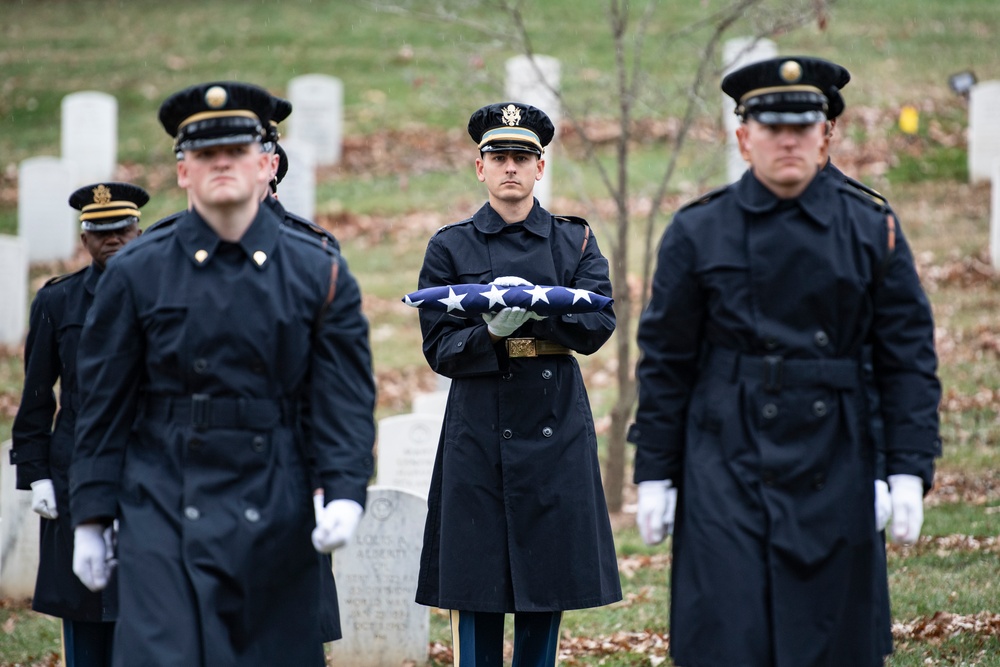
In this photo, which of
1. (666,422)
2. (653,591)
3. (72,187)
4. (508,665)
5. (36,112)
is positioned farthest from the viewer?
(36,112)

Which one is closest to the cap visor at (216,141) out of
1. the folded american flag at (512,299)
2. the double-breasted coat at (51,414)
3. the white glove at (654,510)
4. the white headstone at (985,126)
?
the folded american flag at (512,299)

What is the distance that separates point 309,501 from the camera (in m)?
4.45

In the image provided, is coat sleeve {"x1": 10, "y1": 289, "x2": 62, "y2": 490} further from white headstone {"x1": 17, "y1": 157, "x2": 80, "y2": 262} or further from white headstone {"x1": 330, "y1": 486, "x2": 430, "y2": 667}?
white headstone {"x1": 17, "y1": 157, "x2": 80, "y2": 262}

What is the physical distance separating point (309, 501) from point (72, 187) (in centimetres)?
1593

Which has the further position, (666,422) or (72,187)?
(72,187)

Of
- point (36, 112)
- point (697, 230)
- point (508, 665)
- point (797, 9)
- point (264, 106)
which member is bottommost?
point (508, 665)

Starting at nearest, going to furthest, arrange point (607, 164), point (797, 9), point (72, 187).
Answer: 1. point (797, 9)
2. point (72, 187)
3. point (607, 164)

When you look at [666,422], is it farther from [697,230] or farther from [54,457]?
[54,457]

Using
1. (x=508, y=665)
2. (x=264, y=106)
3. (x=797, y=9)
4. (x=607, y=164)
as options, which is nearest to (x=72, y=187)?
(x=607, y=164)

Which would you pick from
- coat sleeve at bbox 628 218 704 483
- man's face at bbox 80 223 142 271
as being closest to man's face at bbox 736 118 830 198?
coat sleeve at bbox 628 218 704 483

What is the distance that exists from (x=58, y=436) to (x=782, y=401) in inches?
129

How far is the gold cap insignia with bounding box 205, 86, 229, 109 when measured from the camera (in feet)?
14.5

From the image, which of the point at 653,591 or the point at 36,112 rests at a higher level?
the point at 36,112

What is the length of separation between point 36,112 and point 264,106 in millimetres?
23698
